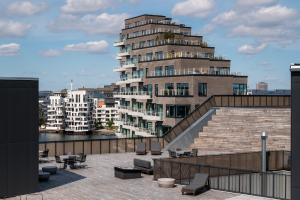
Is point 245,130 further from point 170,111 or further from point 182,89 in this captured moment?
point 170,111

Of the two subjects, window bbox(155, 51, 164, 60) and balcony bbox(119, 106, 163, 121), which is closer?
balcony bbox(119, 106, 163, 121)

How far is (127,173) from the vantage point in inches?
1011

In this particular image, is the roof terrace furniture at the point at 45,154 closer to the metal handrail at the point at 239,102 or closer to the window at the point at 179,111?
the metal handrail at the point at 239,102

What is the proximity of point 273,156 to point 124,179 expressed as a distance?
1166 centimetres

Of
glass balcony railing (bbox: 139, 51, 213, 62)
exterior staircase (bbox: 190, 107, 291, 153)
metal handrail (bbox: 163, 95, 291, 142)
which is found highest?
glass balcony railing (bbox: 139, 51, 213, 62)

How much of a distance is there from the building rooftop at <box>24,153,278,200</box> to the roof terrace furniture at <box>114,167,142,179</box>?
13.0 inches

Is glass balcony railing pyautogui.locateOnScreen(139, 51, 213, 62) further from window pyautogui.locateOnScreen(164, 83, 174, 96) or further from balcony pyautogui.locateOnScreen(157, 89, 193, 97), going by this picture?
balcony pyautogui.locateOnScreen(157, 89, 193, 97)

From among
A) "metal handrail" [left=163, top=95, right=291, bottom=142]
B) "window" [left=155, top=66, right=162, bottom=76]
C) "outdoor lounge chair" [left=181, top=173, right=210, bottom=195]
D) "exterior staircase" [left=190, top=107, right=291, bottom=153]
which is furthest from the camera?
"window" [left=155, top=66, right=162, bottom=76]

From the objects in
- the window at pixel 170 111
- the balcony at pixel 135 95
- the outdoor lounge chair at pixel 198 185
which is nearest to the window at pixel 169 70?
the window at pixel 170 111

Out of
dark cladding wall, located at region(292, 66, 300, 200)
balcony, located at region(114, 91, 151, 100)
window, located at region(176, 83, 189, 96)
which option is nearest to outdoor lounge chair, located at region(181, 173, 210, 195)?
dark cladding wall, located at region(292, 66, 300, 200)

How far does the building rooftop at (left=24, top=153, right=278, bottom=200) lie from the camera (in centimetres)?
2111

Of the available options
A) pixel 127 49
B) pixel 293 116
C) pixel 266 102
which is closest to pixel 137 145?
pixel 266 102

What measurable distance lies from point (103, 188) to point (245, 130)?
2056 cm

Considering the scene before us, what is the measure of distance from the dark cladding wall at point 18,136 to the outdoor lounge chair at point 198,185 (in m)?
7.20
